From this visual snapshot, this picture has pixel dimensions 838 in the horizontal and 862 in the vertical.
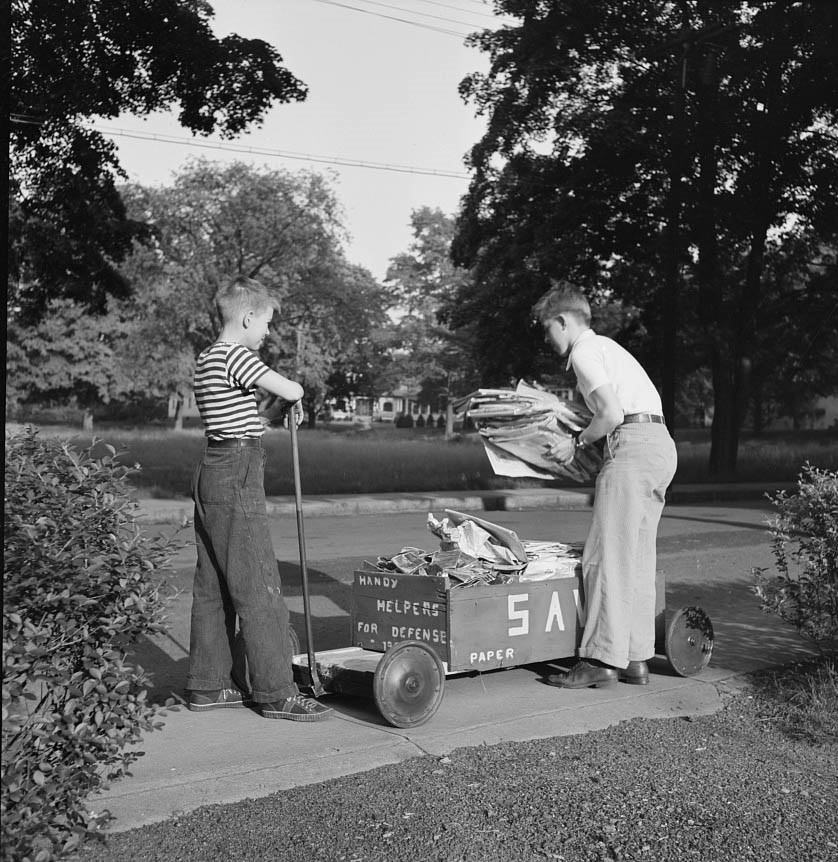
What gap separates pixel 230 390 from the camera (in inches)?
194

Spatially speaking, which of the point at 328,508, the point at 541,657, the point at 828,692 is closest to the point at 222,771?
the point at 541,657

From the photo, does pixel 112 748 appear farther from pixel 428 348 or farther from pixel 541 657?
pixel 428 348

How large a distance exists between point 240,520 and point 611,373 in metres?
2.06

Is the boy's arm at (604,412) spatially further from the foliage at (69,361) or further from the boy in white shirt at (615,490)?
the foliage at (69,361)

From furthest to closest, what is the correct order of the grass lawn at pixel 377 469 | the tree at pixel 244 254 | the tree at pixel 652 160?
the tree at pixel 244 254
the tree at pixel 652 160
the grass lawn at pixel 377 469

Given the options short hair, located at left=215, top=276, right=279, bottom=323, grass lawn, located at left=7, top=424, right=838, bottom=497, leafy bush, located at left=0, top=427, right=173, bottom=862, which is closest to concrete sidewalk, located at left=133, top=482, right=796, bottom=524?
grass lawn, located at left=7, top=424, right=838, bottom=497

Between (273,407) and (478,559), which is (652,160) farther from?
(273,407)

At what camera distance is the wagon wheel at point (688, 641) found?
600 cm

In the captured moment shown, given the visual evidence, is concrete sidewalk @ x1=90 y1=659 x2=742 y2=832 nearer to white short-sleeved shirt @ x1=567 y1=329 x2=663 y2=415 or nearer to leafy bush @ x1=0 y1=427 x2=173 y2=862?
leafy bush @ x1=0 y1=427 x2=173 y2=862

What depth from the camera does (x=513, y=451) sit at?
5883 millimetres

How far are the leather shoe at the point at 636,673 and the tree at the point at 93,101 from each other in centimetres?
1122

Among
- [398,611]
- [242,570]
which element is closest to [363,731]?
[398,611]

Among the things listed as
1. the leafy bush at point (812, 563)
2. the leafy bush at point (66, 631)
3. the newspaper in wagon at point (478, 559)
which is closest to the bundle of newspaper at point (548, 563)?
the newspaper in wagon at point (478, 559)

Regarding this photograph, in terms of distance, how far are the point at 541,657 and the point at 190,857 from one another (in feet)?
8.31
